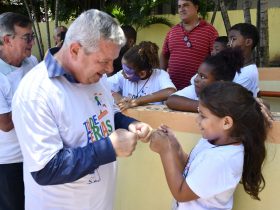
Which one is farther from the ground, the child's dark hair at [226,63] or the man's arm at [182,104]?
the child's dark hair at [226,63]

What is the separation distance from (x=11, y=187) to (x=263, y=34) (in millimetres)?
5216

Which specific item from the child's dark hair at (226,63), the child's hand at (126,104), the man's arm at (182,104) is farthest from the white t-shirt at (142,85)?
the child's dark hair at (226,63)

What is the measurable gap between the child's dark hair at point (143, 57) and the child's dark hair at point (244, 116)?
4.59ft

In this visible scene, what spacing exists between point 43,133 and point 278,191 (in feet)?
4.33

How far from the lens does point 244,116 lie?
1.93m

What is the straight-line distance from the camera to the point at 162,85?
10.9 ft

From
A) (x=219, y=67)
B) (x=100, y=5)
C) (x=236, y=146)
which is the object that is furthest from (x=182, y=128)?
(x=100, y=5)

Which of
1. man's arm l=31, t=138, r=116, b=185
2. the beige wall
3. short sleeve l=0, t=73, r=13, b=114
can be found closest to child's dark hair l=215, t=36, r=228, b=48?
the beige wall

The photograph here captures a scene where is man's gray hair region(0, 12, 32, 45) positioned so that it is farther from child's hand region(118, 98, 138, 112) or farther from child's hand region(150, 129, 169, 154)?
child's hand region(150, 129, 169, 154)

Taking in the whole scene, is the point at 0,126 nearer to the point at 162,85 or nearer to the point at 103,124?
the point at 103,124

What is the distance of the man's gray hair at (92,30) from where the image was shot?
5.65 ft

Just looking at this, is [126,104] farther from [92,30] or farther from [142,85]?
[92,30]

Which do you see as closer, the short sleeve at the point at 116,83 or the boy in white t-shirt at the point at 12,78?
the boy in white t-shirt at the point at 12,78

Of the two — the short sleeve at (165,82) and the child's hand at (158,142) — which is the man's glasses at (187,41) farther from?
the child's hand at (158,142)
